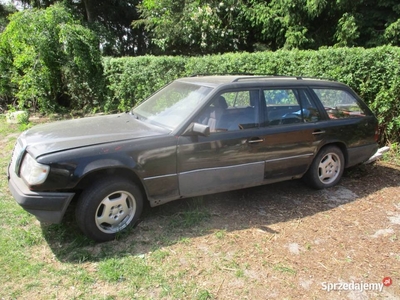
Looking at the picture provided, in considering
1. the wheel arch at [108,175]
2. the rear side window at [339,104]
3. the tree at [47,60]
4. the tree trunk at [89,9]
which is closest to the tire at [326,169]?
the rear side window at [339,104]

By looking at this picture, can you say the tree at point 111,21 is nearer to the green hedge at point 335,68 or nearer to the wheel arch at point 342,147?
the green hedge at point 335,68

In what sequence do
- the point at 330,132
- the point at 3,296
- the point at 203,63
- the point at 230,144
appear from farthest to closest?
the point at 203,63 < the point at 330,132 < the point at 230,144 < the point at 3,296

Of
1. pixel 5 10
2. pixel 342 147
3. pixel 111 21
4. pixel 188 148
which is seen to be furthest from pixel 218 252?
pixel 5 10

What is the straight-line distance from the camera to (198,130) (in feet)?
11.6

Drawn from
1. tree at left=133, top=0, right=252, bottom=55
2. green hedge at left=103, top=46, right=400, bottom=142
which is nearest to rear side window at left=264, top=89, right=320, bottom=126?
green hedge at left=103, top=46, right=400, bottom=142

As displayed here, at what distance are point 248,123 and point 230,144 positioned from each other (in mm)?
412

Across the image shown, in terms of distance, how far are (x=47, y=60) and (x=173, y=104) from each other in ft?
25.5

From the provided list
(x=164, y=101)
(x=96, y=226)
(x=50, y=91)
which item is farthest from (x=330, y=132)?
(x=50, y=91)

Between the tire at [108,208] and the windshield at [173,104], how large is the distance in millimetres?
893

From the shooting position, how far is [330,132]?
4.70 m

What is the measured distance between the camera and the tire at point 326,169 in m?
4.79

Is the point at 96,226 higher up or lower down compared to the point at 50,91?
lower down

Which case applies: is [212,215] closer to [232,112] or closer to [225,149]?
[225,149]

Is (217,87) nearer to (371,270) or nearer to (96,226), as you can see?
(96,226)
